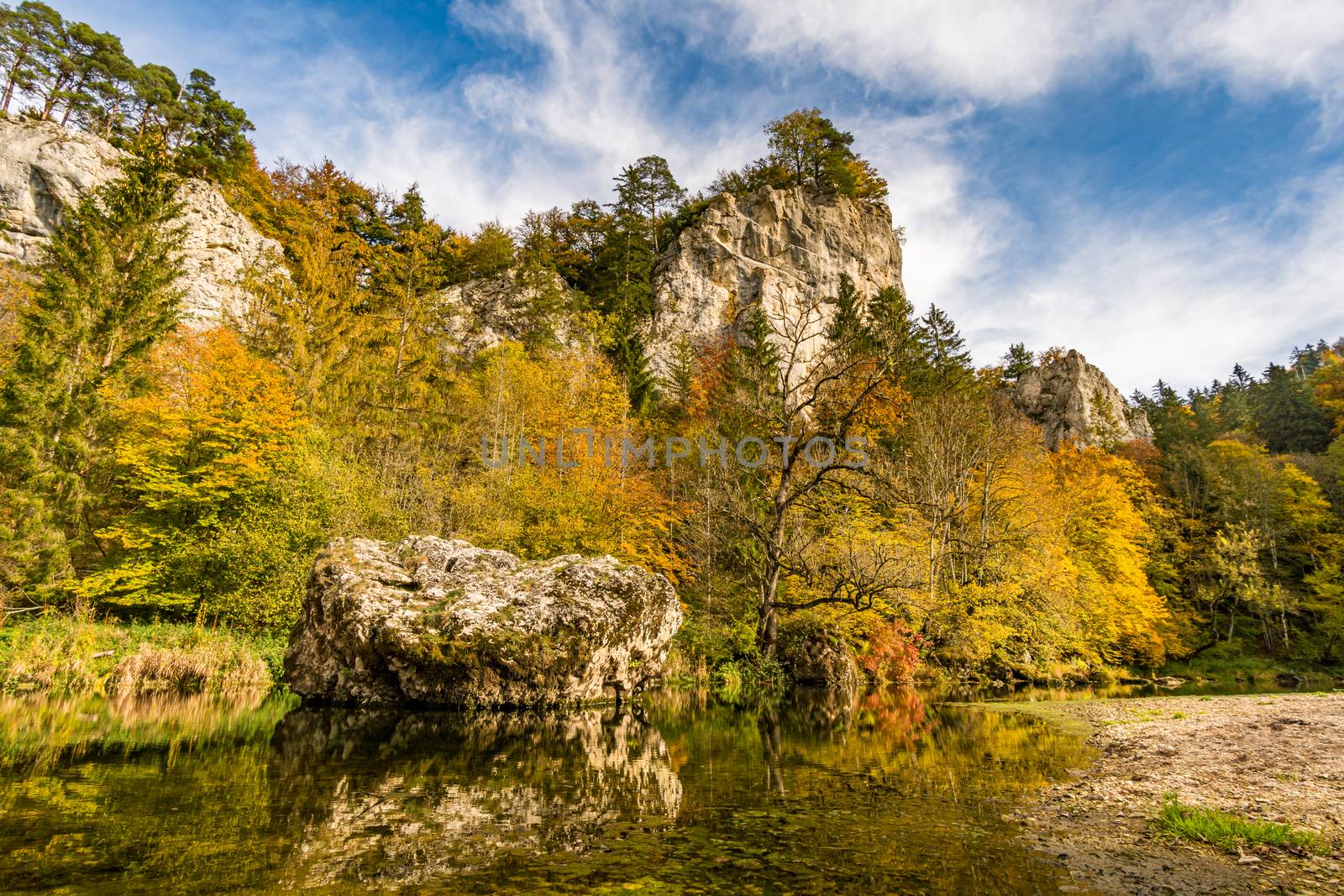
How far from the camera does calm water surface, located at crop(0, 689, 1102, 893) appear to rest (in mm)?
4379

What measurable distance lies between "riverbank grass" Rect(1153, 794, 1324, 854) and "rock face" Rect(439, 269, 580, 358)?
134ft

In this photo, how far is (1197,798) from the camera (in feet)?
21.5

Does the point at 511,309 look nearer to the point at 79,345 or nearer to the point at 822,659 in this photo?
the point at 79,345

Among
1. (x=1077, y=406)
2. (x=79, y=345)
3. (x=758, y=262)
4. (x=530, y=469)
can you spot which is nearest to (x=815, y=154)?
(x=758, y=262)

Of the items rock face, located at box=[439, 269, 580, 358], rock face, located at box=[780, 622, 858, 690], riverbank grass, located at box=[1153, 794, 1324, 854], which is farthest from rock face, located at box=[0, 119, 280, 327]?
riverbank grass, located at box=[1153, 794, 1324, 854]

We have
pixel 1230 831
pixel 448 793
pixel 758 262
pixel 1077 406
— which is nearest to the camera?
pixel 1230 831

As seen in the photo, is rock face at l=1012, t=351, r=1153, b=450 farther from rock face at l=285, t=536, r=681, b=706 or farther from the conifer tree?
the conifer tree

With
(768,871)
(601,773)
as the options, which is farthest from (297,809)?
(768,871)

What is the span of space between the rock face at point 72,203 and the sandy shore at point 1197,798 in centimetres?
3993

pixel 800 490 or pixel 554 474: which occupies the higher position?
pixel 554 474

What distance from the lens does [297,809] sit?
5.94 m

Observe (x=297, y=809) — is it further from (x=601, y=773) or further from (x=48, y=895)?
(x=601, y=773)

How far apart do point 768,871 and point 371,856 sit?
3.01 meters

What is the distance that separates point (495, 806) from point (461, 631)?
794 centimetres
